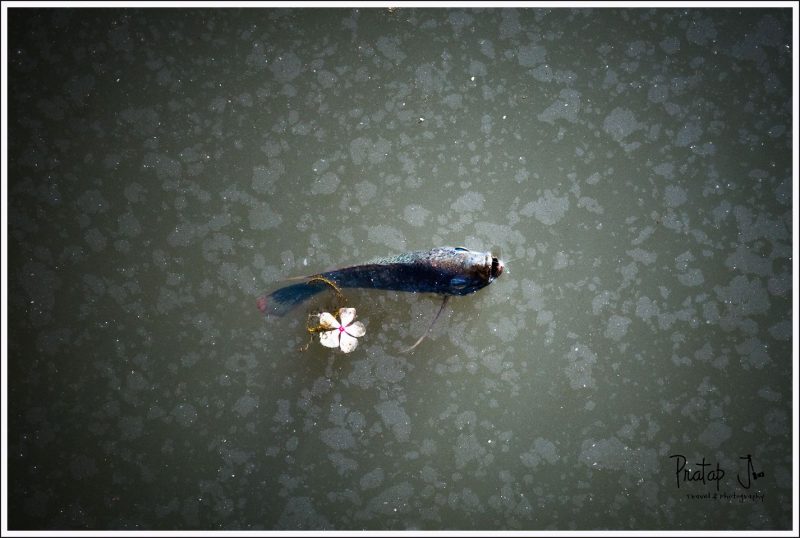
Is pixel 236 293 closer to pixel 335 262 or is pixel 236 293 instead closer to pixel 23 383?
pixel 335 262

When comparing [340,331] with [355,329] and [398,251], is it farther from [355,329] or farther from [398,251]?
[398,251]

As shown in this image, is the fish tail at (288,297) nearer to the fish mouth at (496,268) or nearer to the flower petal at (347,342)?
the flower petal at (347,342)

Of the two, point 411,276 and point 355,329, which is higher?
point 411,276

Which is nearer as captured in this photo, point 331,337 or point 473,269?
point 473,269

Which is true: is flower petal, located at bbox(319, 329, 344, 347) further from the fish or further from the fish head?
the fish head
